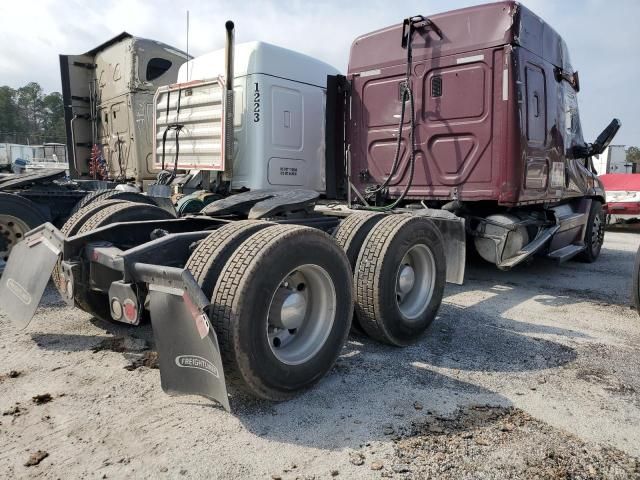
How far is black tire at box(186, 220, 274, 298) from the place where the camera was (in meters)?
2.68

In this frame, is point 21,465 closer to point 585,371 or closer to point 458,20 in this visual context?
point 585,371

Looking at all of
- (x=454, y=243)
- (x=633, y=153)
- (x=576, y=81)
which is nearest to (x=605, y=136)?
(x=576, y=81)

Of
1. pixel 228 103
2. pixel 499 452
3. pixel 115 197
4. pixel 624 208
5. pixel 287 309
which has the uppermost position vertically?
pixel 228 103

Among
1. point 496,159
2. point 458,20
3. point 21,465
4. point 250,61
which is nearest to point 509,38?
point 458,20

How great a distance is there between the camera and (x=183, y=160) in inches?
277

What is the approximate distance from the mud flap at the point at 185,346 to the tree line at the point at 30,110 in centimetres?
7168

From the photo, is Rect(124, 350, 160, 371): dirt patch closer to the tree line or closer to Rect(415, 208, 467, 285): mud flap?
Rect(415, 208, 467, 285): mud flap

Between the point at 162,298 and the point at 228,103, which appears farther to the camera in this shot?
the point at 228,103

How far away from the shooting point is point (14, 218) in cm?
551

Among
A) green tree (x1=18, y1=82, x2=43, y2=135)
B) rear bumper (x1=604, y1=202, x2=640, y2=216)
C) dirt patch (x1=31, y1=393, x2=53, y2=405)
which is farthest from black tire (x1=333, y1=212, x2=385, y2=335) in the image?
green tree (x1=18, y1=82, x2=43, y2=135)

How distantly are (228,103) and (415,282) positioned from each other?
330 cm

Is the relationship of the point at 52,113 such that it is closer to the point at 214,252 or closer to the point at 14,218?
the point at 14,218

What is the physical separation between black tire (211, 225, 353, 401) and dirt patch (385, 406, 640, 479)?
2.29 feet

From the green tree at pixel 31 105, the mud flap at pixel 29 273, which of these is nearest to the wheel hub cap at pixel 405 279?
the mud flap at pixel 29 273
